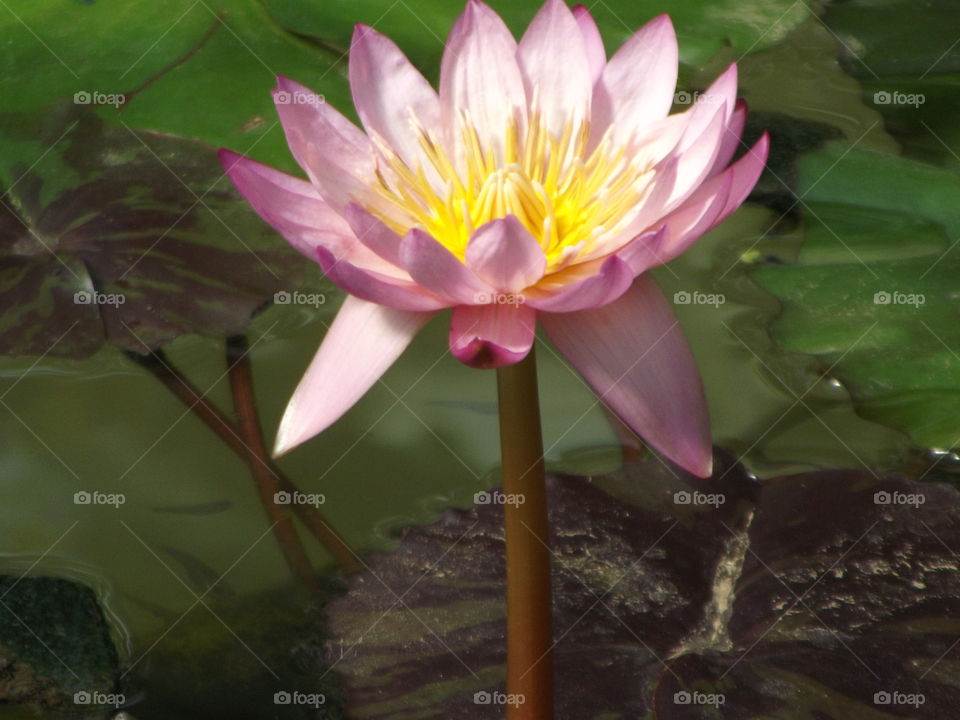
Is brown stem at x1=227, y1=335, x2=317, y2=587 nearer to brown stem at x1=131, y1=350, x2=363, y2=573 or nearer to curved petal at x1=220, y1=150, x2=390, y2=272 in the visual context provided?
brown stem at x1=131, y1=350, x2=363, y2=573

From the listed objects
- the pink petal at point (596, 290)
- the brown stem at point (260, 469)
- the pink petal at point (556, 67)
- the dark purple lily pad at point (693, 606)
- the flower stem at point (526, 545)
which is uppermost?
the pink petal at point (556, 67)

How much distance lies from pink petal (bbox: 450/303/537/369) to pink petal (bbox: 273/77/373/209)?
292 mm

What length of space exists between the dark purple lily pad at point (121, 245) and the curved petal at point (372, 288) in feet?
2.86

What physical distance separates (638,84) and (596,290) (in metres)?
0.59

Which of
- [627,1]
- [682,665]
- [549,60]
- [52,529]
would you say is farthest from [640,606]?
[627,1]

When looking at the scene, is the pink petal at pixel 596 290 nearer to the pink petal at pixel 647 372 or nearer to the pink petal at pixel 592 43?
the pink petal at pixel 647 372

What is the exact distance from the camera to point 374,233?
1355 millimetres

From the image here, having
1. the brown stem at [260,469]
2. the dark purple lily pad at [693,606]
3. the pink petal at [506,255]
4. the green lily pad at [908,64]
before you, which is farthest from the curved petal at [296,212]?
the green lily pad at [908,64]

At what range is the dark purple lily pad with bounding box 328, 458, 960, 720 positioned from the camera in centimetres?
156

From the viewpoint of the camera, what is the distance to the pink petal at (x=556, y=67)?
170 cm

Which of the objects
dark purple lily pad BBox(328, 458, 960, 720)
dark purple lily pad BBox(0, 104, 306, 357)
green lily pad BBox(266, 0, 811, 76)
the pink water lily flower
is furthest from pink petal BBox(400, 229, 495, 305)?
green lily pad BBox(266, 0, 811, 76)

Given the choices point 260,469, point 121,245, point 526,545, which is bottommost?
point 260,469

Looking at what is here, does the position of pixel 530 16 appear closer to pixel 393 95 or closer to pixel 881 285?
pixel 393 95

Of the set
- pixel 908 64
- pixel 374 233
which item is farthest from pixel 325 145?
pixel 908 64
